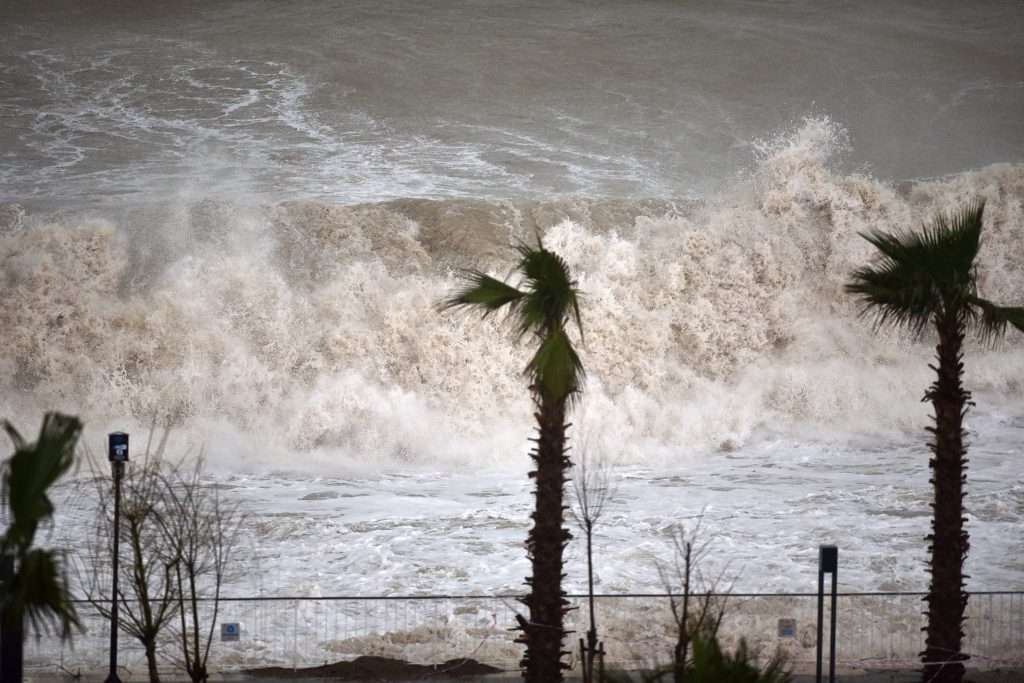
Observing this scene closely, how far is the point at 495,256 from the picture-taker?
28.0 meters

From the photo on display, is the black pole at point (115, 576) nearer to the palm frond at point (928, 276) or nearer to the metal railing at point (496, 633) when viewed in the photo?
the metal railing at point (496, 633)

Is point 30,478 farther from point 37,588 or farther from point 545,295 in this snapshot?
point 545,295

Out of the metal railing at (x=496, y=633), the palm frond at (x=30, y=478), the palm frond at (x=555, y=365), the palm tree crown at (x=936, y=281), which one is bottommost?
the metal railing at (x=496, y=633)

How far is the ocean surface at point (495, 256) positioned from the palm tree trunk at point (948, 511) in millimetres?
4929

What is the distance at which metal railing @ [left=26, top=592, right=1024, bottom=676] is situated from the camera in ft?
37.8

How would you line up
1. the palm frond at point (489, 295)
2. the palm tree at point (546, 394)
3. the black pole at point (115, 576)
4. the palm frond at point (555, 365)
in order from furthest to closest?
1. the black pole at point (115, 576)
2. the palm frond at point (489, 295)
3. the palm tree at point (546, 394)
4. the palm frond at point (555, 365)

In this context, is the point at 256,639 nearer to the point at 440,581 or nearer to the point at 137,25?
the point at 440,581

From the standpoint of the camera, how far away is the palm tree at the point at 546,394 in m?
8.49

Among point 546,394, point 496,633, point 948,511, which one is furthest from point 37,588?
point 496,633

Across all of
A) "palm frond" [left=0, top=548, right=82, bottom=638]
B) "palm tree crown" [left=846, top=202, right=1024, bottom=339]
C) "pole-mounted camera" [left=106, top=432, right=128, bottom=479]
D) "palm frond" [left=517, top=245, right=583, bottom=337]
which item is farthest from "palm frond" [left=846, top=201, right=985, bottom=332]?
"pole-mounted camera" [left=106, top=432, right=128, bottom=479]

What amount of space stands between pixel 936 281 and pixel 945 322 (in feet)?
1.14

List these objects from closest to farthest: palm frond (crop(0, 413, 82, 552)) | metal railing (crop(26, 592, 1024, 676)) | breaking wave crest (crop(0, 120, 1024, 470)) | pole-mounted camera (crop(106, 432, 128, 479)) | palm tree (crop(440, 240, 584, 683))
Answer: palm frond (crop(0, 413, 82, 552))
palm tree (crop(440, 240, 584, 683))
pole-mounted camera (crop(106, 432, 128, 479))
metal railing (crop(26, 592, 1024, 676))
breaking wave crest (crop(0, 120, 1024, 470))

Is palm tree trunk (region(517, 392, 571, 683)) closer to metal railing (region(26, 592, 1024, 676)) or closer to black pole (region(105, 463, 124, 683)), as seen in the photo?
metal railing (region(26, 592, 1024, 676))

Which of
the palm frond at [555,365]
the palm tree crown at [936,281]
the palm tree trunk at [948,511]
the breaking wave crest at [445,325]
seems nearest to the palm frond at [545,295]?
the palm frond at [555,365]
